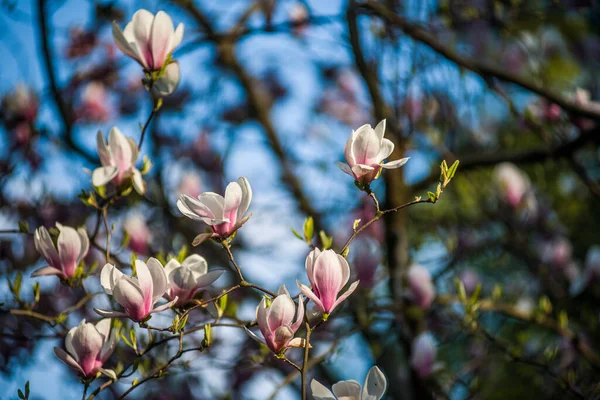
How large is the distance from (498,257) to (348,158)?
74.2 inches

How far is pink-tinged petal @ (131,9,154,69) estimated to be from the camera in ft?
3.43

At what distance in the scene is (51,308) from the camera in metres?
2.21

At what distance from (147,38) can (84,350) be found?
23.4 inches

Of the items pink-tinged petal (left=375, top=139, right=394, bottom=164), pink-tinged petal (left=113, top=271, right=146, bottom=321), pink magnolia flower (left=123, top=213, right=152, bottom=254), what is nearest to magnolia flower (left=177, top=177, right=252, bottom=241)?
pink-tinged petal (left=113, top=271, right=146, bottom=321)

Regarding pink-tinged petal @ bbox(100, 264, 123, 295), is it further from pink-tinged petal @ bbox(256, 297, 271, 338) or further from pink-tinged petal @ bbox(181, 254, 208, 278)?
pink-tinged petal @ bbox(256, 297, 271, 338)

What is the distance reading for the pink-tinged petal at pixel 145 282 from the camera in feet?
2.80

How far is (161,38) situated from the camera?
3.44 feet

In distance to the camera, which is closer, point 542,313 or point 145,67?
point 145,67

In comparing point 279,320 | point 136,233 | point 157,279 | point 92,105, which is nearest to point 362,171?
point 279,320

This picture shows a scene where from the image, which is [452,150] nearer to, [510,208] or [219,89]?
[510,208]

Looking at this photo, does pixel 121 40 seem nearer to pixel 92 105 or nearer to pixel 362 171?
pixel 362 171

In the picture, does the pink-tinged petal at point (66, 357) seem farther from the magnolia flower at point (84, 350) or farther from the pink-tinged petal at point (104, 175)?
the pink-tinged petal at point (104, 175)

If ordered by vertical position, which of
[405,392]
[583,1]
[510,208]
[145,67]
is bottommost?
[405,392]

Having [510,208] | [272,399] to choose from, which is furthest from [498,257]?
[272,399]
